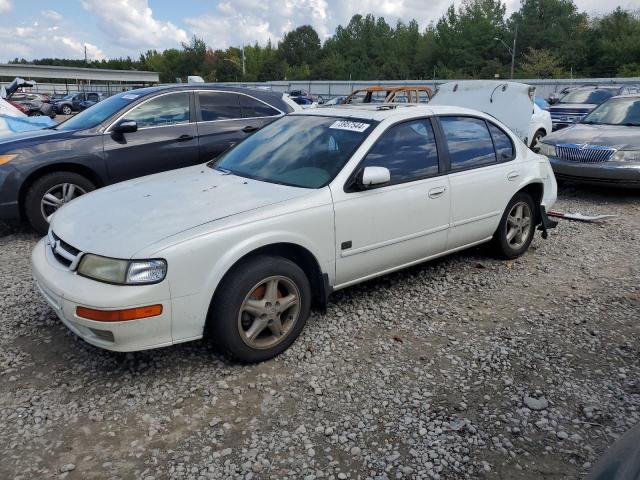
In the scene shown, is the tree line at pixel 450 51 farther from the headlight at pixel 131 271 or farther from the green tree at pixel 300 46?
the headlight at pixel 131 271

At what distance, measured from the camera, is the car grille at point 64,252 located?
2.97 meters

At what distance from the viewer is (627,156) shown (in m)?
7.43

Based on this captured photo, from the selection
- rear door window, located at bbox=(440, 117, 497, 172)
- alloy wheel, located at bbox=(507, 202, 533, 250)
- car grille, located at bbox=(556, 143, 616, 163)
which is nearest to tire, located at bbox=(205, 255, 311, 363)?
rear door window, located at bbox=(440, 117, 497, 172)

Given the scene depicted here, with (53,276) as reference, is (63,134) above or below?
above

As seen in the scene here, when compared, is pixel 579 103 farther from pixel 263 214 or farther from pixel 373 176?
pixel 263 214

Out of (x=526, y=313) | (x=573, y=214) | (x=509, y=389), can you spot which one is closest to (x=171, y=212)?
(x=509, y=389)

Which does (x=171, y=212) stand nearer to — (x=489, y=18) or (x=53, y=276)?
(x=53, y=276)

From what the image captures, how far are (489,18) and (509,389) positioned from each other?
86.4 m

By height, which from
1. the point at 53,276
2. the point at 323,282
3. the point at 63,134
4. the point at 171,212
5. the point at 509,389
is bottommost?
the point at 509,389

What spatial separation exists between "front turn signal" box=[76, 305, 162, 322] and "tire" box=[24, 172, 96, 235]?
11.0ft

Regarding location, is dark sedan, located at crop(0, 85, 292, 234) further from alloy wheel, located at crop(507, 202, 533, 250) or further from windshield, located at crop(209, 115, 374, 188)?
alloy wheel, located at crop(507, 202, 533, 250)

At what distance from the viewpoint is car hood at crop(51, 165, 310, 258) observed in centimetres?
295

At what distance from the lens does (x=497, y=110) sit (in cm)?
991

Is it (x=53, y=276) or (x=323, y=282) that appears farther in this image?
(x=323, y=282)
